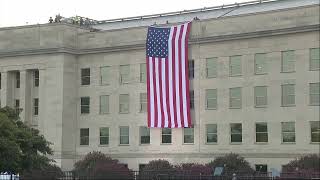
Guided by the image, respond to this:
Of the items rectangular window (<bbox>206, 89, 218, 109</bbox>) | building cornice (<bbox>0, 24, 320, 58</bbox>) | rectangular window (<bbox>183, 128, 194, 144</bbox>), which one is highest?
building cornice (<bbox>0, 24, 320, 58</bbox>)

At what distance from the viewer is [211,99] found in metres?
65.6

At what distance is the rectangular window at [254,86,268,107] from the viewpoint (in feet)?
205

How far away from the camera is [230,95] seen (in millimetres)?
64375

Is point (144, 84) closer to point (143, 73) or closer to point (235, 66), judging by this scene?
point (143, 73)

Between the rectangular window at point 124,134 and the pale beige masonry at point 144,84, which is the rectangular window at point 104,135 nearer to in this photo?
the pale beige masonry at point 144,84

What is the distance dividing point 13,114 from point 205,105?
19588 mm

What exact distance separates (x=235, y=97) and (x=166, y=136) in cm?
849

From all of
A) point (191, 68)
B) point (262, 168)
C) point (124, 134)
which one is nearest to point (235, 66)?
point (191, 68)

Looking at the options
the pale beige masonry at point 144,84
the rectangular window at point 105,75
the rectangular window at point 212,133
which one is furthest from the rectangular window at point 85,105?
the rectangular window at point 212,133

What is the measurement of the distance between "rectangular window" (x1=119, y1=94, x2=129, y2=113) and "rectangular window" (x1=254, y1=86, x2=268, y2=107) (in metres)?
14.2

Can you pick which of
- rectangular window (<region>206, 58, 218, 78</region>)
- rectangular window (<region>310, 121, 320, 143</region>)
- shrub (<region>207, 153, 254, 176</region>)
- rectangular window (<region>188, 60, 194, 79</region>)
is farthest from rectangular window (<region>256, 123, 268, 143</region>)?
rectangular window (<region>188, 60, 194, 79</region>)

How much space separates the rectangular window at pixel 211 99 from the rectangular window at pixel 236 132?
2.64 m

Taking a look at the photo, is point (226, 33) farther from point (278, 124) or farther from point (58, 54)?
point (58, 54)

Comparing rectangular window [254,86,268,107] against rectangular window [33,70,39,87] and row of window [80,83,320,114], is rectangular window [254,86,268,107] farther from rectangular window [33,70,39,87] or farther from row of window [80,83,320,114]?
rectangular window [33,70,39,87]
